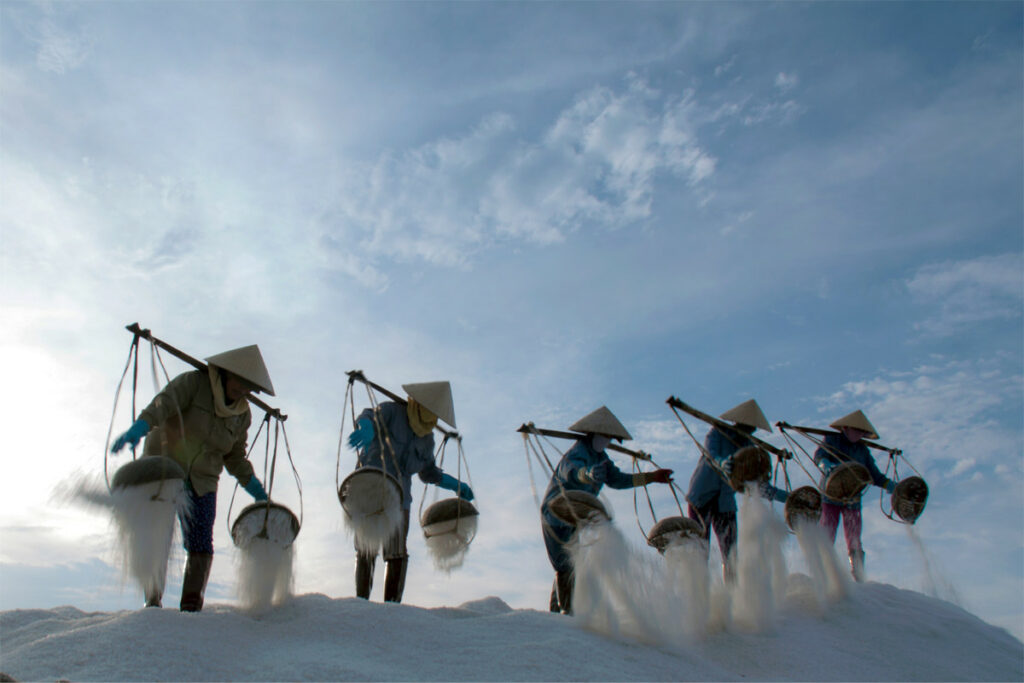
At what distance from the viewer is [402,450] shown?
16.9 ft

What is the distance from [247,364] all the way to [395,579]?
5.52ft

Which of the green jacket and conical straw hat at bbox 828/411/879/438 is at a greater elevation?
conical straw hat at bbox 828/411/879/438

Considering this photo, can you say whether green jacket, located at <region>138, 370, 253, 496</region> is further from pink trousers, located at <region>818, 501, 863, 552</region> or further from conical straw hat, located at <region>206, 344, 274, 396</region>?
pink trousers, located at <region>818, 501, 863, 552</region>

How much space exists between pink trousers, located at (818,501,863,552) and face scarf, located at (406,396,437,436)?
3.47 metres

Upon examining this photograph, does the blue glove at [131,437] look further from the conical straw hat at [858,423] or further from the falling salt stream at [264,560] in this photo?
the conical straw hat at [858,423]

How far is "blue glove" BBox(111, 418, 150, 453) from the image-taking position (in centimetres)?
384

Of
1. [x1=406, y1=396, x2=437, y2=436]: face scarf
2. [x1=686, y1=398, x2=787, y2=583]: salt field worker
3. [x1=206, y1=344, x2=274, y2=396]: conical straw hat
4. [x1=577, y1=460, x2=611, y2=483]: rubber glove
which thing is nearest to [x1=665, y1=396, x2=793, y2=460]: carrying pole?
[x1=686, y1=398, x2=787, y2=583]: salt field worker

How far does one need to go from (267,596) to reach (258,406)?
1159mm

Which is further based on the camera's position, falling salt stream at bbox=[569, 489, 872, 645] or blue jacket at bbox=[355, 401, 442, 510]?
blue jacket at bbox=[355, 401, 442, 510]

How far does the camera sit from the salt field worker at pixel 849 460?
635cm

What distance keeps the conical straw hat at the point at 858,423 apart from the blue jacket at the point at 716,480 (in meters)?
1.37

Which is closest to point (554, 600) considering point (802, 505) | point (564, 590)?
point (564, 590)

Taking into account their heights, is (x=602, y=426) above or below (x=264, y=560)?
above

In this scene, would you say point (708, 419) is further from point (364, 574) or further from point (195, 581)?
point (195, 581)
